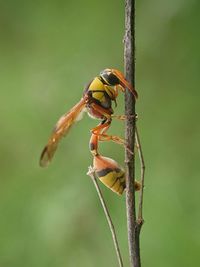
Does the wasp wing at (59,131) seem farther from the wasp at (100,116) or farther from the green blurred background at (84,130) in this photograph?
the green blurred background at (84,130)

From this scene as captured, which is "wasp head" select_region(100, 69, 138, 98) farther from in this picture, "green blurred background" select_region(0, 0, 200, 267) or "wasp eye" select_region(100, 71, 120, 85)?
"green blurred background" select_region(0, 0, 200, 267)


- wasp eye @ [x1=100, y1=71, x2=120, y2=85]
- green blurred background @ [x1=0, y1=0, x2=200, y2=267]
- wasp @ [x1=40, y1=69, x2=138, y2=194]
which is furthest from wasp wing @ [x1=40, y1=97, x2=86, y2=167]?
green blurred background @ [x1=0, y1=0, x2=200, y2=267]

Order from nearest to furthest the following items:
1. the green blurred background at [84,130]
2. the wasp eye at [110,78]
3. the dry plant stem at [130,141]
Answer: the dry plant stem at [130,141]
the wasp eye at [110,78]
the green blurred background at [84,130]

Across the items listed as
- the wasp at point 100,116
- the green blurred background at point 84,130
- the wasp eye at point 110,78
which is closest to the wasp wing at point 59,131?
the wasp at point 100,116

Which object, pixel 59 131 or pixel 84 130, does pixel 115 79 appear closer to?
pixel 59 131

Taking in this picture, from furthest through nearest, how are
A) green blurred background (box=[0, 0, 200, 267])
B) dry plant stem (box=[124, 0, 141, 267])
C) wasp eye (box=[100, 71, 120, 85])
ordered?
green blurred background (box=[0, 0, 200, 267]) → wasp eye (box=[100, 71, 120, 85]) → dry plant stem (box=[124, 0, 141, 267])

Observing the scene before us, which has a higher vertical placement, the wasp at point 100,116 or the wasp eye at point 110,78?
the wasp eye at point 110,78
